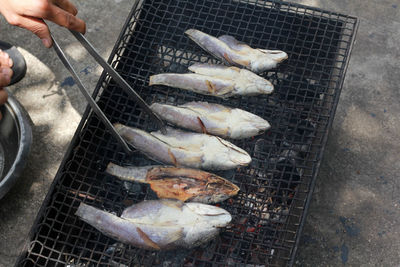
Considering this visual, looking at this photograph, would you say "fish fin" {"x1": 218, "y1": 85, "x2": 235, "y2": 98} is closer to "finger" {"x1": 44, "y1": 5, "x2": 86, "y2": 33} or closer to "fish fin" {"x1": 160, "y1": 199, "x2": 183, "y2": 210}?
"fish fin" {"x1": 160, "y1": 199, "x2": 183, "y2": 210}

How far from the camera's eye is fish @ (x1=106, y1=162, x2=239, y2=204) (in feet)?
Result: 9.41

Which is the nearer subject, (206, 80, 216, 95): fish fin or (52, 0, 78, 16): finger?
(52, 0, 78, 16): finger

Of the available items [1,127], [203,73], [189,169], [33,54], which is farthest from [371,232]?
[33,54]

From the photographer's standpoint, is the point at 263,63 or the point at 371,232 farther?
the point at 371,232

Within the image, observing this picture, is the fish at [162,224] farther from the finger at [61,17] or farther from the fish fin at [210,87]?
the finger at [61,17]

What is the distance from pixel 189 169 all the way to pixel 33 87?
2.65m

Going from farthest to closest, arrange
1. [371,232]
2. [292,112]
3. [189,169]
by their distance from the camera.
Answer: [371,232] → [292,112] → [189,169]

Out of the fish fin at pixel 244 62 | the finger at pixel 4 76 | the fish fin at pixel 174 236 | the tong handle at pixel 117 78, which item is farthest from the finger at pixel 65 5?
the fish fin at pixel 174 236

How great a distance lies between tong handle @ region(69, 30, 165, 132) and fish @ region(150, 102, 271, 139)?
0.49 ft

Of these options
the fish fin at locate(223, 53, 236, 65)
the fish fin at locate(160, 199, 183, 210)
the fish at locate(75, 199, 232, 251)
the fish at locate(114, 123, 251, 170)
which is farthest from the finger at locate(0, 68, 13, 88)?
the fish fin at locate(223, 53, 236, 65)

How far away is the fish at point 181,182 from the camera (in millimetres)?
2869

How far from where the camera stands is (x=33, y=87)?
458cm

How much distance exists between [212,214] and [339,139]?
2099mm

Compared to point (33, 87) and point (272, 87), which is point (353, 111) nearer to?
point (272, 87)
